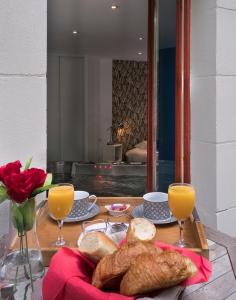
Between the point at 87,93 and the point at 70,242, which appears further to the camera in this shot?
the point at 87,93

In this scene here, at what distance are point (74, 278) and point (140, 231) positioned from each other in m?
0.21

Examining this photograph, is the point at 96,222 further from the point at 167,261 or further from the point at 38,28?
the point at 38,28

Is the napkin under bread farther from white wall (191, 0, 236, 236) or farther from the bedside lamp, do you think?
the bedside lamp

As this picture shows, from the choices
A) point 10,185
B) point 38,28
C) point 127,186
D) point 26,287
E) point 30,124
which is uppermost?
point 38,28

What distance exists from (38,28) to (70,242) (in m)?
0.81

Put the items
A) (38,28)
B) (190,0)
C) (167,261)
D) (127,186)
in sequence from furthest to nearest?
(127,186)
(190,0)
(38,28)
(167,261)

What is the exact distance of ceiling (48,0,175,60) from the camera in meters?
3.39

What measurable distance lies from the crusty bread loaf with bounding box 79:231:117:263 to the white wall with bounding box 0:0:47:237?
2.15ft

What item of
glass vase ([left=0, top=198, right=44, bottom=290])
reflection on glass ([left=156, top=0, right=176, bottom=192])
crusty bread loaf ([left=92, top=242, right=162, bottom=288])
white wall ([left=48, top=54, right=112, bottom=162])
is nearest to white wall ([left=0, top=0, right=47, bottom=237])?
glass vase ([left=0, top=198, right=44, bottom=290])

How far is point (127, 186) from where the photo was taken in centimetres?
534

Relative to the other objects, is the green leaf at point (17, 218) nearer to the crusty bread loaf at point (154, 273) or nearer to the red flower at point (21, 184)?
the red flower at point (21, 184)

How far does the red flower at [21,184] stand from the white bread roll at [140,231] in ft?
0.79

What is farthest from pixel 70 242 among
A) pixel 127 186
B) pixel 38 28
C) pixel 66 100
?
pixel 66 100

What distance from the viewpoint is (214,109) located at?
163 cm
